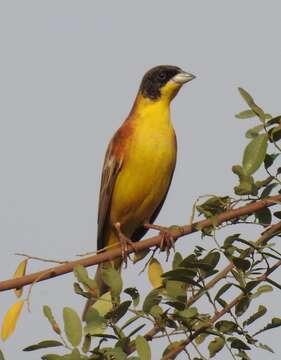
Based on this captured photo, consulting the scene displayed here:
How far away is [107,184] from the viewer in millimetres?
6531

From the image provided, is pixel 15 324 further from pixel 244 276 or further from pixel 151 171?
pixel 151 171

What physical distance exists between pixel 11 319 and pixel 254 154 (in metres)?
1.18

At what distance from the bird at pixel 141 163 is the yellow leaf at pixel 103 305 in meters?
3.05

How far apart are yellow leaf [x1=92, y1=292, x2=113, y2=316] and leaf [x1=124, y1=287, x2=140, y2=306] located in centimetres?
11

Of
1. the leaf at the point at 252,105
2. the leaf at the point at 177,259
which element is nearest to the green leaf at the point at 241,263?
the leaf at the point at 177,259

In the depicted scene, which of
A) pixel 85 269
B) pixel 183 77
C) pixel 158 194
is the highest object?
pixel 183 77

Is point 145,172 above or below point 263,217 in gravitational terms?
below

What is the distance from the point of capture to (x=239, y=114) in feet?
11.1

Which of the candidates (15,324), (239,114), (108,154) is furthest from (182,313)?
(108,154)

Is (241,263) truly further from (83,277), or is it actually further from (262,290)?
(83,277)

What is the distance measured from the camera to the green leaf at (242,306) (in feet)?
9.97

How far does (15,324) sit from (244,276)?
91 centimetres

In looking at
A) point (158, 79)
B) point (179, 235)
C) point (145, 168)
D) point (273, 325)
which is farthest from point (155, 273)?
point (158, 79)

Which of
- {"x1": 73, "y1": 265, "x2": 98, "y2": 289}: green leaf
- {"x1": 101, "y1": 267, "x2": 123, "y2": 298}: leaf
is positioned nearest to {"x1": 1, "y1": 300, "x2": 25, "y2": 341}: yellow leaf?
{"x1": 73, "y1": 265, "x2": 98, "y2": 289}: green leaf
